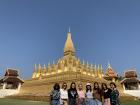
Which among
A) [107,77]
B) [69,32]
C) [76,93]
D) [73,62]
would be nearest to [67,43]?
[69,32]

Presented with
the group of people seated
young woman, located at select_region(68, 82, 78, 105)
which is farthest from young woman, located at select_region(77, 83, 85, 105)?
young woman, located at select_region(68, 82, 78, 105)

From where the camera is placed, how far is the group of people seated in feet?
26.2

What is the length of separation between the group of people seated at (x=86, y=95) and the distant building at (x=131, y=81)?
Result: 129 feet

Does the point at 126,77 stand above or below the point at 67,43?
below

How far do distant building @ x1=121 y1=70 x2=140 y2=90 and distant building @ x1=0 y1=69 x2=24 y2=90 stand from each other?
23.0m

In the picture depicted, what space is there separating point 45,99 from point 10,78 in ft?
75.8

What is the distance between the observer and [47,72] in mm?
43125

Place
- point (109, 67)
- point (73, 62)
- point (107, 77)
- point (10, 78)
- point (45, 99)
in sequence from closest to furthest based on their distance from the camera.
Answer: point (45, 99)
point (73, 62)
point (10, 78)
point (107, 77)
point (109, 67)

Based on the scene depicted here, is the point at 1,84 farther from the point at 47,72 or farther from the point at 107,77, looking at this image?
the point at 107,77

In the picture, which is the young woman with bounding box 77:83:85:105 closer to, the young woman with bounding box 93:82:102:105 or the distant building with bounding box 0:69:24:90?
the young woman with bounding box 93:82:102:105

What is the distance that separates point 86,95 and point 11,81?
136 ft

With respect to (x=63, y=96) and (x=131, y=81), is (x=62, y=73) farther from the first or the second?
(x=63, y=96)

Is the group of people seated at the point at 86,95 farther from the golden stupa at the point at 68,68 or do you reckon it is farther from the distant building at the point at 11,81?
the distant building at the point at 11,81

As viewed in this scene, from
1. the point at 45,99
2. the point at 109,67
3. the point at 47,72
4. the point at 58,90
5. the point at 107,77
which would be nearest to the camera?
the point at 58,90
